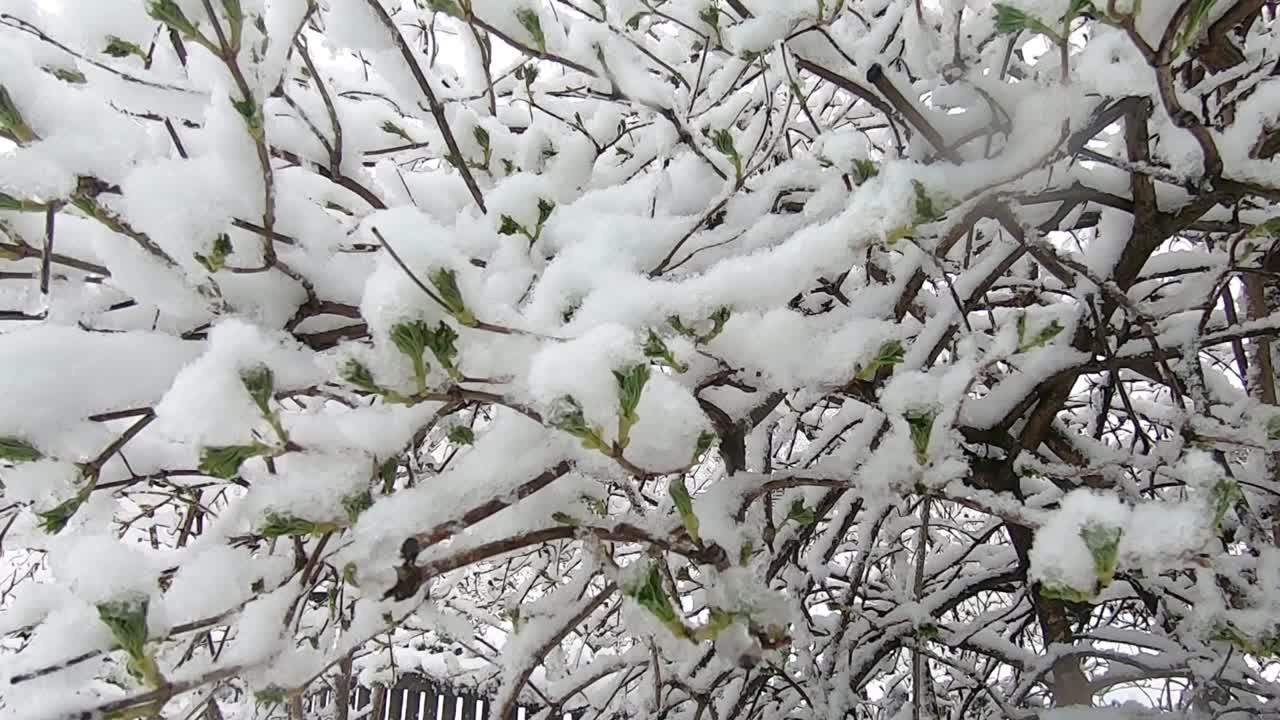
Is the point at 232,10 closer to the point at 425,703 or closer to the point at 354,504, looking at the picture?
the point at 354,504

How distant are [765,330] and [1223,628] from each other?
64 cm

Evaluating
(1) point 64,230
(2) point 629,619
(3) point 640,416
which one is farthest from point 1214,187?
(1) point 64,230

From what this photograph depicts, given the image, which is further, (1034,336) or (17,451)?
(1034,336)

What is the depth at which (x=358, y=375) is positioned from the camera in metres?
0.76

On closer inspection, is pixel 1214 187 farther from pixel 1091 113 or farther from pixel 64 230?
pixel 64 230

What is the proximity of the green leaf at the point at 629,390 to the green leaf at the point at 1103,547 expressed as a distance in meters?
0.39

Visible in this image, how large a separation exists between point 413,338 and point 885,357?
0.51 m

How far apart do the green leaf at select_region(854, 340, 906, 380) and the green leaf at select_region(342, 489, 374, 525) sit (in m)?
0.57

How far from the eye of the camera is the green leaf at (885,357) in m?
0.92

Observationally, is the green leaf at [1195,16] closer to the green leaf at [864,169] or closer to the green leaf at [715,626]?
the green leaf at [864,169]

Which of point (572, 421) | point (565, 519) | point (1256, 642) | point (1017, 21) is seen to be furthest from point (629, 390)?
point (1256, 642)

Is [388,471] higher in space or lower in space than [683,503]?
higher

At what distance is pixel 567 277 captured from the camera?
98 centimetres

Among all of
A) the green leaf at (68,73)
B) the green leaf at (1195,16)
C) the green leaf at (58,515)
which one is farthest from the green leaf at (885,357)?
the green leaf at (68,73)
